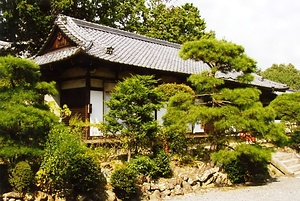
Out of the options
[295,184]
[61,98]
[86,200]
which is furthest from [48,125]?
[295,184]

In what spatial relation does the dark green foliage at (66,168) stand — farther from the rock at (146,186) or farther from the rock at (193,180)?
the rock at (193,180)

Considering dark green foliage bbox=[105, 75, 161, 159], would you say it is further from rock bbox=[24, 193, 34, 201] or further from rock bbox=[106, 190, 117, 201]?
rock bbox=[24, 193, 34, 201]

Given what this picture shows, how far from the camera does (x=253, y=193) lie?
9.49 meters

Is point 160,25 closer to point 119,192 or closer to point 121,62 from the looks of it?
point 121,62

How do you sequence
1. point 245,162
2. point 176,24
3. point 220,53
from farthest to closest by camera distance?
point 176,24 < point 245,162 < point 220,53

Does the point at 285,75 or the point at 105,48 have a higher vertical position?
the point at 285,75

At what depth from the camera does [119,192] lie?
8617mm

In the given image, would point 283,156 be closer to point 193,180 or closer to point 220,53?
point 193,180

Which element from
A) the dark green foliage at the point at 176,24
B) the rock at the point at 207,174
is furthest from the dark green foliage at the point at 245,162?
the dark green foliage at the point at 176,24

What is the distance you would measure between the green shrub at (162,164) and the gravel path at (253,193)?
2.92ft

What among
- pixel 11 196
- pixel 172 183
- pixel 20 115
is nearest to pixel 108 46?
pixel 20 115

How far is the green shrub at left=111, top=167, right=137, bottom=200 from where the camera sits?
8.47 metres

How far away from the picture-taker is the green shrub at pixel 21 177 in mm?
7879

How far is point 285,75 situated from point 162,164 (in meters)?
48.1
